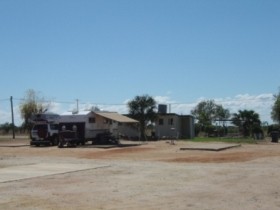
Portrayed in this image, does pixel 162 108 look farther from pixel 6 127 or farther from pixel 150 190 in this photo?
pixel 150 190

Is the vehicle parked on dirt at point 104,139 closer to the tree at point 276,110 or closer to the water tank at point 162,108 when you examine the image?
the water tank at point 162,108

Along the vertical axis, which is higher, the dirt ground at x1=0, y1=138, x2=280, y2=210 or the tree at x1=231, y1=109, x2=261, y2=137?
the tree at x1=231, y1=109, x2=261, y2=137

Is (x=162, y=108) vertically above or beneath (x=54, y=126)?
above

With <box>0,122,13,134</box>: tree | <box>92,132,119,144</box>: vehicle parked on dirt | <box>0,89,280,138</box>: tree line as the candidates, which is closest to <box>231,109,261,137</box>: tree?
<box>0,89,280,138</box>: tree line

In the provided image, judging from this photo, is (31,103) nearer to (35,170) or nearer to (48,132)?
(48,132)

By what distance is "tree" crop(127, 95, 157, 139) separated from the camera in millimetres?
62562

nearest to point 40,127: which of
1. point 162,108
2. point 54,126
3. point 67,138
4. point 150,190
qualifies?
point 54,126

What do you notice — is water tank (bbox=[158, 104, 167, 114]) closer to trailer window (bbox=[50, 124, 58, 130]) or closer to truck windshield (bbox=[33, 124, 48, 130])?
trailer window (bbox=[50, 124, 58, 130])

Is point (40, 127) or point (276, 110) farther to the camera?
point (276, 110)

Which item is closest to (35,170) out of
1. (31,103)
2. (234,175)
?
(234,175)

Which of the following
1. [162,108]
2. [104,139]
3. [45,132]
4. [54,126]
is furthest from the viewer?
[162,108]

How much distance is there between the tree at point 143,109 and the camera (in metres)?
62.6

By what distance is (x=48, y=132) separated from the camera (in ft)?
155

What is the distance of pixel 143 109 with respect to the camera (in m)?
62.7
